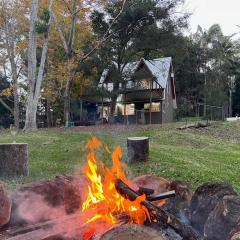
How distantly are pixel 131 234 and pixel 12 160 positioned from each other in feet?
18.8

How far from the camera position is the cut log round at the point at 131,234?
395 centimetres

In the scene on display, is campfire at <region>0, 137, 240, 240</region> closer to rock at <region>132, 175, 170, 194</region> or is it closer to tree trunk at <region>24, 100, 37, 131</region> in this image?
rock at <region>132, 175, 170, 194</region>

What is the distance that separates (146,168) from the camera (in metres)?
10.1

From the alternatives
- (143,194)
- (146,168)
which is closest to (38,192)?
(143,194)

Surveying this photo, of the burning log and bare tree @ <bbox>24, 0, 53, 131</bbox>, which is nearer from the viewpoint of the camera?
the burning log

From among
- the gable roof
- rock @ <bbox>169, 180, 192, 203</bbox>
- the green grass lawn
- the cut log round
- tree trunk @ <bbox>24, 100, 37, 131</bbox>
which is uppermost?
the gable roof

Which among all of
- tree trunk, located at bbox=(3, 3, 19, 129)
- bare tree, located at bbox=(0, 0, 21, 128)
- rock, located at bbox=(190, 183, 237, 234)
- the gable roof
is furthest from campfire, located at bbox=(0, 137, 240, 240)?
the gable roof

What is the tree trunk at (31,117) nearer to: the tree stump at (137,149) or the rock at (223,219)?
the tree stump at (137,149)

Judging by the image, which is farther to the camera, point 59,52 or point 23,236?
point 59,52

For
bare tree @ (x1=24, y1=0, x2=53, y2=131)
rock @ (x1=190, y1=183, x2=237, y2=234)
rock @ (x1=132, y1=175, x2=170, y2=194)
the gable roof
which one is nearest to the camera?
rock @ (x1=190, y1=183, x2=237, y2=234)

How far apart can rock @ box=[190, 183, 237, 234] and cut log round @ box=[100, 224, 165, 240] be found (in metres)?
1.20

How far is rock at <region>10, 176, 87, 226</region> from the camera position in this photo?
17.7ft

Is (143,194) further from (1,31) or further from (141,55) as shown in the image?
(1,31)

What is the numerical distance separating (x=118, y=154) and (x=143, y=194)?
0.79m
